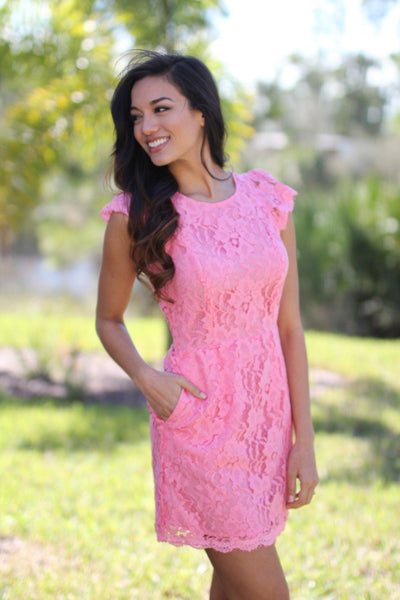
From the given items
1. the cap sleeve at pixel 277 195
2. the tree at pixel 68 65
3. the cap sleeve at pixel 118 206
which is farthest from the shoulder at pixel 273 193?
the tree at pixel 68 65

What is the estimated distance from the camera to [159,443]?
2.14m

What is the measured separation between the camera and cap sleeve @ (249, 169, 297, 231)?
7.55 ft

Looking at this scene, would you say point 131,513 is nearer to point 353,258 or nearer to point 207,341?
point 207,341

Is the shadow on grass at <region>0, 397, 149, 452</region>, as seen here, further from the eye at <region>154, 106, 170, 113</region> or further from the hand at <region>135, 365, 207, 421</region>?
the eye at <region>154, 106, 170, 113</region>

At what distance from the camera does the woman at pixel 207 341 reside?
2053 mm

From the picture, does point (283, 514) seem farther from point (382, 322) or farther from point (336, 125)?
point (336, 125)

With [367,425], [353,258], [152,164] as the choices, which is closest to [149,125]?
[152,164]

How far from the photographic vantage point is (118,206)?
7.10 ft

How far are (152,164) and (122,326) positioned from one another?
1.85 ft

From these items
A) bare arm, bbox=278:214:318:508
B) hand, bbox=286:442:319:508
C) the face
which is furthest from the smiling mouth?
hand, bbox=286:442:319:508

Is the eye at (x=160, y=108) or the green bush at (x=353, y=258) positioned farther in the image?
the green bush at (x=353, y=258)

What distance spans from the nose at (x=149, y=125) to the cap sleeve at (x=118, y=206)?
8.5 inches

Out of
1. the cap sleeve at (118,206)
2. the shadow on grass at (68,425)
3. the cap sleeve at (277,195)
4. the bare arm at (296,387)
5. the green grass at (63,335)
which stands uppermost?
the cap sleeve at (118,206)

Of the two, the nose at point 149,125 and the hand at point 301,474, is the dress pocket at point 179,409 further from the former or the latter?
the nose at point 149,125
